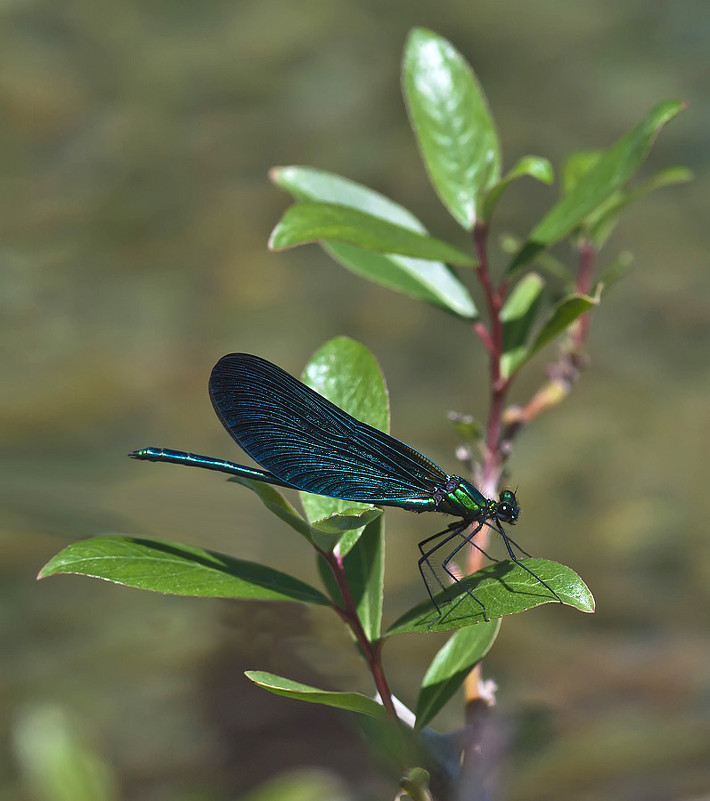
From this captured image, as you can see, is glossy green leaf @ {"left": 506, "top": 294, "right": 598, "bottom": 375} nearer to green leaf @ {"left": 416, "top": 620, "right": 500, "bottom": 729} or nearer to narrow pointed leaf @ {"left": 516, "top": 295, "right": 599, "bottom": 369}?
narrow pointed leaf @ {"left": 516, "top": 295, "right": 599, "bottom": 369}

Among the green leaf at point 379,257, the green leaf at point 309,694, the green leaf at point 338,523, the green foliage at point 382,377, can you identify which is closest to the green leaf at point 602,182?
the green foliage at point 382,377

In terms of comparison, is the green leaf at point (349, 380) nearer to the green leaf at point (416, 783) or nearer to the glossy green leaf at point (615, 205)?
the green leaf at point (416, 783)

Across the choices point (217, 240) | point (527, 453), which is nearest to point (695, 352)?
point (527, 453)

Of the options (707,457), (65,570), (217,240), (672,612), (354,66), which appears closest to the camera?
(65,570)

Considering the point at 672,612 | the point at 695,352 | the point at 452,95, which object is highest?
the point at 452,95

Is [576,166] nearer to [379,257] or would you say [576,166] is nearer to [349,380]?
[379,257]

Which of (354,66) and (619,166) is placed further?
(354,66)

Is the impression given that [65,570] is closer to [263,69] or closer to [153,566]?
[153,566]
